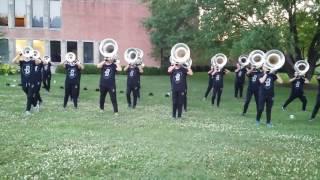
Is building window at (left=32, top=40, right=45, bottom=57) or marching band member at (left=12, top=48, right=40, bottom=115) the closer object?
marching band member at (left=12, top=48, right=40, bottom=115)

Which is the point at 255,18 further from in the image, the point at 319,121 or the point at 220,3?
the point at 319,121

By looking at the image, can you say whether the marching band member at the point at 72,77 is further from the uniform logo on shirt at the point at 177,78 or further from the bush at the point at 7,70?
the bush at the point at 7,70

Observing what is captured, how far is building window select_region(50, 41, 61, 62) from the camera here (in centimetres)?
5119

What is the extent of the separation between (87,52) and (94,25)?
9.91 feet

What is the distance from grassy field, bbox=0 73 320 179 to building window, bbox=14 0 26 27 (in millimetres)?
36957

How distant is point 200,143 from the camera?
1036cm

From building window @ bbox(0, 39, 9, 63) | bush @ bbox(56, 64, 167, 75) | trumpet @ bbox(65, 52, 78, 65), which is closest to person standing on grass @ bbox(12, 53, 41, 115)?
trumpet @ bbox(65, 52, 78, 65)

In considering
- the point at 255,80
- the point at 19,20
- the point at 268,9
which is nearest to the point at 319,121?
the point at 255,80

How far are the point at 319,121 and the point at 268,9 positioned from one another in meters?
12.7

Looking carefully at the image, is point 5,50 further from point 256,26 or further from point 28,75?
point 28,75

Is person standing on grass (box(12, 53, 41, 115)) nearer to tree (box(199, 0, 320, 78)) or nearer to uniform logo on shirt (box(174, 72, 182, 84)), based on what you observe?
uniform logo on shirt (box(174, 72, 182, 84))

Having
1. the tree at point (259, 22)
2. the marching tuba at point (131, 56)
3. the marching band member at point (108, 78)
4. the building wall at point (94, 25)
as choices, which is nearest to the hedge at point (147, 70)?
the building wall at point (94, 25)

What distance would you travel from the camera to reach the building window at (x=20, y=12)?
167 ft

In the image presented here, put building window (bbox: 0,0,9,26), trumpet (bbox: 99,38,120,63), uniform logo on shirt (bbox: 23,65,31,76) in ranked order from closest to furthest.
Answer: uniform logo on shirt (bbox: 23,65,31,76), trumpet (bbox: 99,38,120,63), building window (bbox: 0,0,9,26)
